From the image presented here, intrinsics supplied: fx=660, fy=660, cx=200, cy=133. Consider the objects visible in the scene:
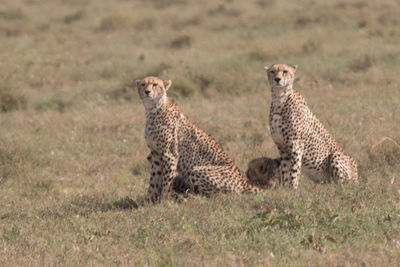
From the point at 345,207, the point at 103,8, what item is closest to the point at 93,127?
the point at 345,207

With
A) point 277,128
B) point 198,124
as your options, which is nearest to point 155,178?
point 277,128

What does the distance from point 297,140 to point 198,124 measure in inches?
96.2

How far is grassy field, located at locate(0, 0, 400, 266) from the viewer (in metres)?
4.22

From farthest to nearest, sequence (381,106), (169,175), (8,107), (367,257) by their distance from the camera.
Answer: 1. (8,107)
2. (381,106)
3. (169,175)
4. (367,257)

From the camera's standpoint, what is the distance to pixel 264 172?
5.86m

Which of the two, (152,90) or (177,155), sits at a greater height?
(152,90)

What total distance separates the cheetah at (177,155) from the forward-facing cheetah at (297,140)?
0.47 m

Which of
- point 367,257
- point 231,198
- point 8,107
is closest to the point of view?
point 367,257

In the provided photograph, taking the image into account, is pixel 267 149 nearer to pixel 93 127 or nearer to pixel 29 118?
pixel 93 127

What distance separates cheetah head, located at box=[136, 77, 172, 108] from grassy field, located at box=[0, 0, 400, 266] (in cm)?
88

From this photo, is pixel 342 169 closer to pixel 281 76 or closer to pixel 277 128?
pixel 277 128

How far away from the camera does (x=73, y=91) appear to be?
1002cm

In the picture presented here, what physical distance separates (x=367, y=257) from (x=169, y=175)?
2161 millimetres

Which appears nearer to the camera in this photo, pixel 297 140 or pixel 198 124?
pixel 297 140
